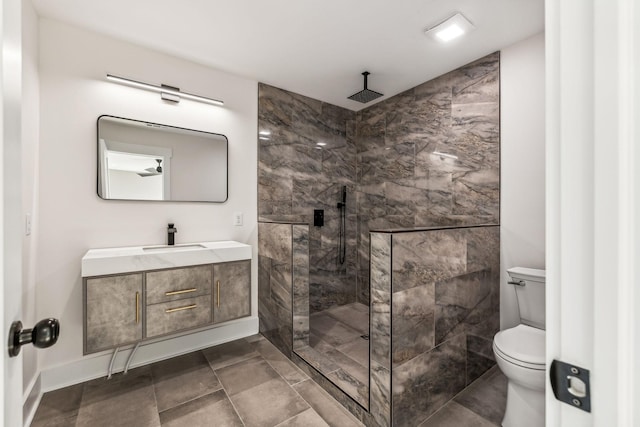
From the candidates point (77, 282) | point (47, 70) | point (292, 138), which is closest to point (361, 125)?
point (292, 138)

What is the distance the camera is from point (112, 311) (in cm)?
185

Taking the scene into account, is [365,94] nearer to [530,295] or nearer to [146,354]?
[530,295]

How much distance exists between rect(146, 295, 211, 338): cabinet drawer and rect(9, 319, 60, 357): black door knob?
151cm

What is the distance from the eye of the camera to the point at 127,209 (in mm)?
2279

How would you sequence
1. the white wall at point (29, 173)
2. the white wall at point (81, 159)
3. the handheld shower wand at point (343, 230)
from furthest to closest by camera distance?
1. the handheld shower wand at point (343, 230)
2. the white wall at point (81, 159)
3. the white wall at point (29, 173)

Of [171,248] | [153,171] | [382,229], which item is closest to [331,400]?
[382,229]

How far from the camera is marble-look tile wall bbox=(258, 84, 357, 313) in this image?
3.01m

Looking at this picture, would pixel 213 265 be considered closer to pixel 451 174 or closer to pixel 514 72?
pixel 451 174

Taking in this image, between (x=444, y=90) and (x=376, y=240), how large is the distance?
2.00 meters

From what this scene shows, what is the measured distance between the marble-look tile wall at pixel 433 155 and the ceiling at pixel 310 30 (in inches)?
9.7

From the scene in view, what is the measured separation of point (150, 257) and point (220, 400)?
1.09m

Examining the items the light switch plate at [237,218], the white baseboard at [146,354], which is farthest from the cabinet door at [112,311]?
the light switch plate at [237,218]

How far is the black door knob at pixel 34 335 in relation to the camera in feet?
1.85
